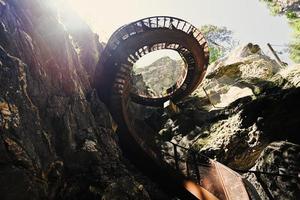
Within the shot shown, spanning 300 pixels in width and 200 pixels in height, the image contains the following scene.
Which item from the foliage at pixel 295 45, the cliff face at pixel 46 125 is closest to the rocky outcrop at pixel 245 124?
the cliff face at pixel 46 125

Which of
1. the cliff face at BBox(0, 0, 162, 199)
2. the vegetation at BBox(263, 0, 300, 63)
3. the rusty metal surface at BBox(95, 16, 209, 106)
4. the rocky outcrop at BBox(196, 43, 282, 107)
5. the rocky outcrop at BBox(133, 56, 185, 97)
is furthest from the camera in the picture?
the rocky outcrop at BBox(133, 56, 185, 97)

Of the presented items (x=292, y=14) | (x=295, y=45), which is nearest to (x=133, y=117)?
(x=292, y=14)

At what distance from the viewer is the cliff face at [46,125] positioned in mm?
5973

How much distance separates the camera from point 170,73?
50188 mm

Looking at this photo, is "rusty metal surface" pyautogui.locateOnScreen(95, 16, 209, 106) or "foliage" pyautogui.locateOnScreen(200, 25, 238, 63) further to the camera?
"foliage" pyautogui.locateOnScreen(200, 25, 238, 63)

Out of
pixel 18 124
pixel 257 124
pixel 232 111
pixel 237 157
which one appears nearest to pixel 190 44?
pixel 232 111

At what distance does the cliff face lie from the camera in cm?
597

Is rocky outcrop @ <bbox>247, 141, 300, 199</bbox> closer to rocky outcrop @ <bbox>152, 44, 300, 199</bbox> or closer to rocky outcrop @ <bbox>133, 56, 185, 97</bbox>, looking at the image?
rocky outcrop @ <bbox>152, 44, 300, 199</bbox>

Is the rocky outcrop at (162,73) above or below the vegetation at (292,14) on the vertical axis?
above

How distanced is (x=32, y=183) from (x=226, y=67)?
23756 mm

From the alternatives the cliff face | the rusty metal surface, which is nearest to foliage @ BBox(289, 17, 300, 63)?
the rusty metal surface

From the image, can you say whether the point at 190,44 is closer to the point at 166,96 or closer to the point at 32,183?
the point at 166,96

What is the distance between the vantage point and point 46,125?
7.93 meters

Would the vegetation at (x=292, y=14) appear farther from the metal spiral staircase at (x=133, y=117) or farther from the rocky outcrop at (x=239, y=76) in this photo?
the metal spiral staircase at (x=133, y=117)
